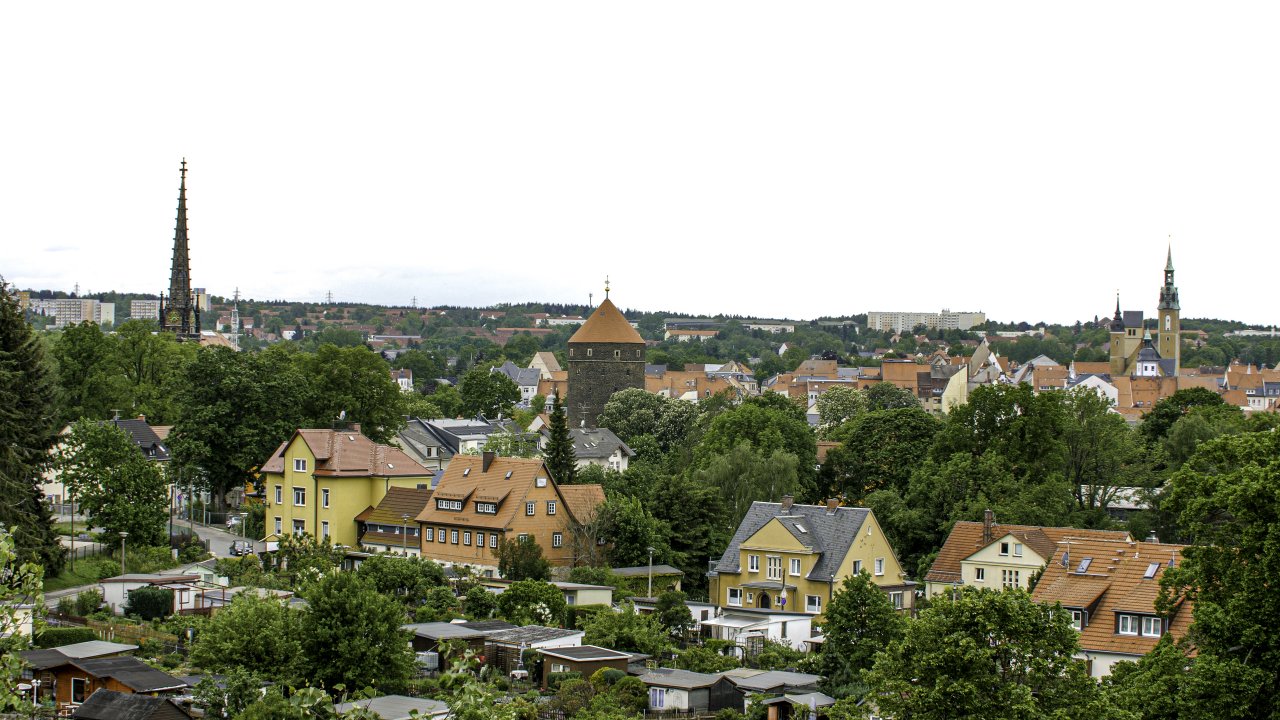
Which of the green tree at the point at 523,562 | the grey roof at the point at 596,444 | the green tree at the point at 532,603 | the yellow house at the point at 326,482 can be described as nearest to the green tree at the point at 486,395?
the grey roof at the point at 596,444

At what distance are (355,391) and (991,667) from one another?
42708 millimetres

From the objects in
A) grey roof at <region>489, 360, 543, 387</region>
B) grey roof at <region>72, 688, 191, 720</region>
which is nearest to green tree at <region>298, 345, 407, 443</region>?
grey roof at <region>72, 688, 191, 720</region>

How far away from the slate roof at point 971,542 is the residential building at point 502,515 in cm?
1141

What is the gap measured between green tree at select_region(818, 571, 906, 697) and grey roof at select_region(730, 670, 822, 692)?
0.46m

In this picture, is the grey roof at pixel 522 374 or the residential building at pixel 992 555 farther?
the grey roof at pixel 522 374

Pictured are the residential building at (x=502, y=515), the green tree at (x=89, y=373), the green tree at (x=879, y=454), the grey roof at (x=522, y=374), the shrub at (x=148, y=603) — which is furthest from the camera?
the grey roof at (x=522, y=374)

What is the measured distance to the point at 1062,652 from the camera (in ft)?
64.2

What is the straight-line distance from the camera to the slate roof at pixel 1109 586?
31.6 m

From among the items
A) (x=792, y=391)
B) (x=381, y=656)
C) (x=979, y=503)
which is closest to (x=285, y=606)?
(x=381, y=656)

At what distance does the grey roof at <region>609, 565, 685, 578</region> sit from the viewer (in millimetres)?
42594

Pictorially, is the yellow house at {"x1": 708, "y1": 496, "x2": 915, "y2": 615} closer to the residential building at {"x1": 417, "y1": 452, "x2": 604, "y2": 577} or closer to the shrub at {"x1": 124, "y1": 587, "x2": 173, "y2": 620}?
the residential building at {"x1": 417, "y1": 452, "x2": 604, "y2": 577}

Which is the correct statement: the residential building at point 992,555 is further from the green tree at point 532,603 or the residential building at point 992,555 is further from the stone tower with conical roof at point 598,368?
the stone tower with conical roof at point 598,368

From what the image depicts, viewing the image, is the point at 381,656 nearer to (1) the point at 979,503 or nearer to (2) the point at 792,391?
(1) the point at 979,503

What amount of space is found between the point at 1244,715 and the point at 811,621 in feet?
64.0
